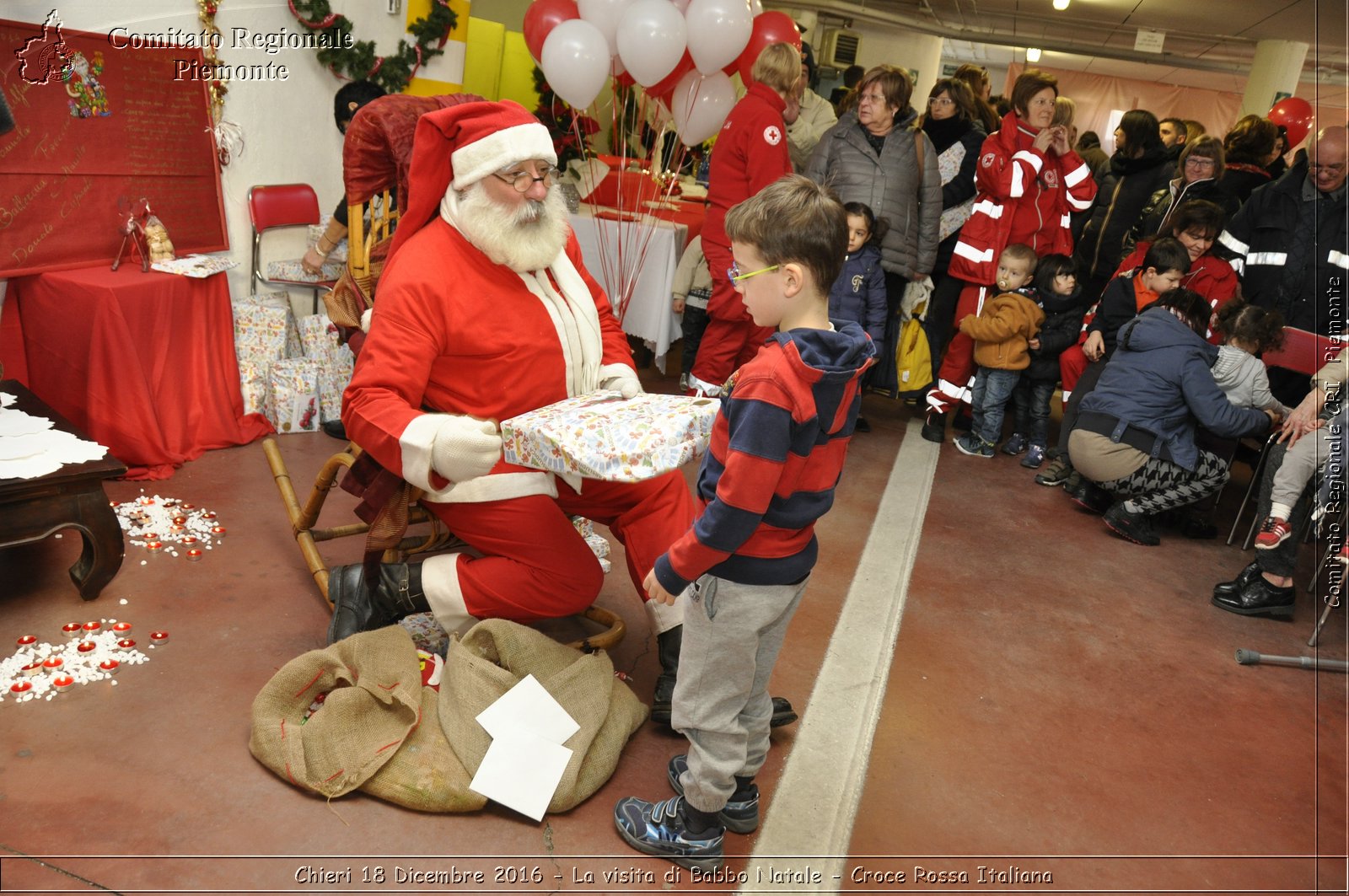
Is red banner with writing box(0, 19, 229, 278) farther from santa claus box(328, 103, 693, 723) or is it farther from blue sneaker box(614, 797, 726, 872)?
blue sneaker box(614, 797, 726, 872)

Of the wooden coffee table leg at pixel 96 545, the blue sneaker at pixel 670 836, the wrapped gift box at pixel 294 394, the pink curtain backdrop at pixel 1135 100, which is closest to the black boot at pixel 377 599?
the wooden coffee table leg at pixel 96 545

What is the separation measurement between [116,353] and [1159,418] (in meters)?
4.50

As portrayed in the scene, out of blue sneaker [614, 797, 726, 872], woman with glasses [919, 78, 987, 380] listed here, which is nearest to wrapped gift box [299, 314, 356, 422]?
blue sneaker [614, 797, 726, 872]

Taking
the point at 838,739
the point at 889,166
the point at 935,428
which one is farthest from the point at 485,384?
the point at 935,428

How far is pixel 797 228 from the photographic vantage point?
6.23ft

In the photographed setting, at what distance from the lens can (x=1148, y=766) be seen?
2809 millimetres

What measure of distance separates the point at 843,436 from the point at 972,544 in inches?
97.3

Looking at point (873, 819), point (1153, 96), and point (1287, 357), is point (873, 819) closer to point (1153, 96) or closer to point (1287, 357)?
point (1287, 357)

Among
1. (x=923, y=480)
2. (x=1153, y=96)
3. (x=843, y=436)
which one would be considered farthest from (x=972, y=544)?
(x=1153, y=96)

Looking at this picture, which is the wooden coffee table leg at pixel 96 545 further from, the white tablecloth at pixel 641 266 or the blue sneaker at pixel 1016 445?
the blue sneaker at pixel 1016 445

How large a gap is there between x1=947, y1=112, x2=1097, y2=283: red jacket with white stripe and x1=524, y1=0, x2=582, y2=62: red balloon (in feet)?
8.19

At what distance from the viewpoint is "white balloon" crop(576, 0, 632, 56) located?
16.4ft

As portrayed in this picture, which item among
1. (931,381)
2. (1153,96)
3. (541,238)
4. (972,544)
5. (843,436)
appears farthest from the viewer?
(1153,96)

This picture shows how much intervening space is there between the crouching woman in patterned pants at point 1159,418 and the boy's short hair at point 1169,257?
0.27 metres
